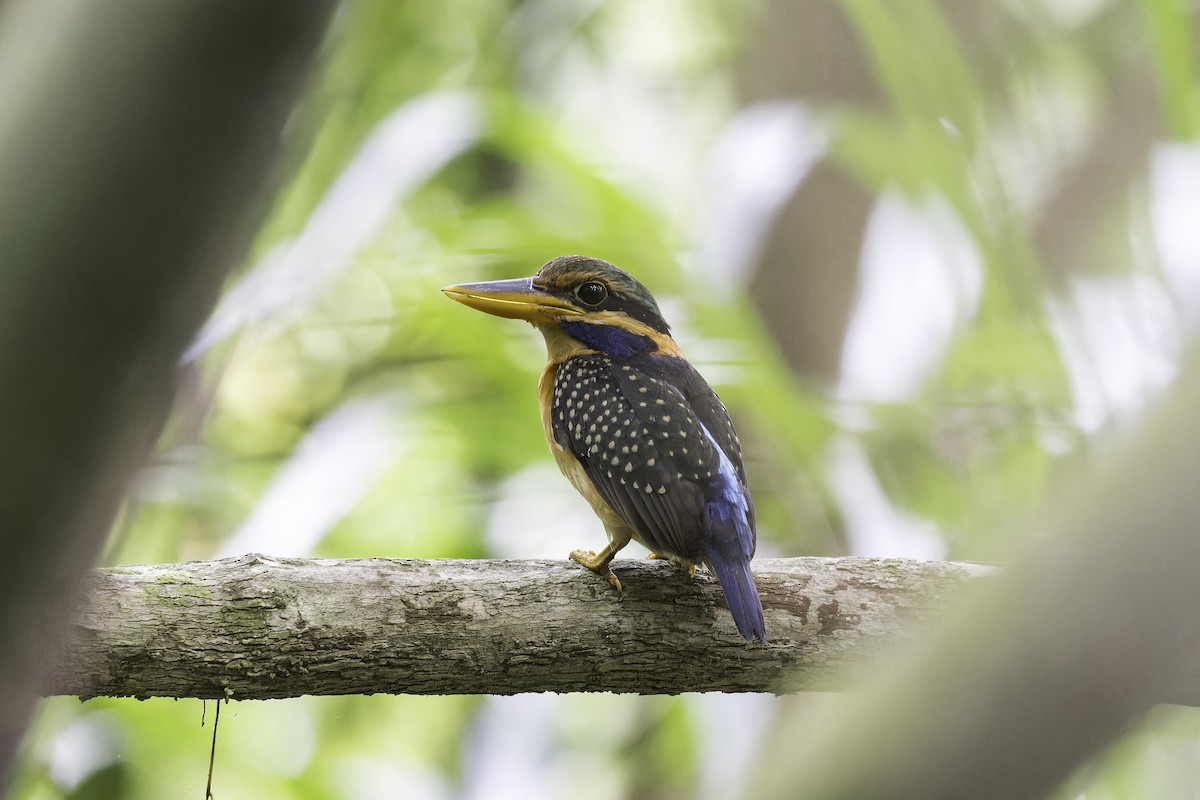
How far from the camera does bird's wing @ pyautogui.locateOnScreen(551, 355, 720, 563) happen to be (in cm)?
193

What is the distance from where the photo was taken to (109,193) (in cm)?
33

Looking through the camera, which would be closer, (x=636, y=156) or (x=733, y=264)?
(x=733, y=264)

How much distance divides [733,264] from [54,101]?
2846mm

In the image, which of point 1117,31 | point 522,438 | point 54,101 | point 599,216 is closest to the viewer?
point 54,101

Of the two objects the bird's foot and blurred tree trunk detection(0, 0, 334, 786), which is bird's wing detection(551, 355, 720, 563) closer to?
the bird's foot

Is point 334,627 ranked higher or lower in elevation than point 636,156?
lower

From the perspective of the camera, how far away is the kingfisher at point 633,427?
1885 millimetres

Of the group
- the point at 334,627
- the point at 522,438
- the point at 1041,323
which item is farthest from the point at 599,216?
the point at 334,627

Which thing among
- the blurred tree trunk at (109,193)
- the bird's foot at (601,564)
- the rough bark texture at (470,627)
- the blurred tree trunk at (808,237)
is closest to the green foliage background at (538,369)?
the blurred tree trunk at (808,237)

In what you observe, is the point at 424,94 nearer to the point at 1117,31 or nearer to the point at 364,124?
the point at 364,124

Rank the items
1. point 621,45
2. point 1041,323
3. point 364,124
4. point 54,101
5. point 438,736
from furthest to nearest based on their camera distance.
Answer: point 621,45
point 438,736
point 364,124
point 1041,323
point 54,101

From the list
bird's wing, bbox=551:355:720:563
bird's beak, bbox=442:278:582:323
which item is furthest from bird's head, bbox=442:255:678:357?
bird's wing, bbox=551:355:720:563

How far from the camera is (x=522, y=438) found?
326cm

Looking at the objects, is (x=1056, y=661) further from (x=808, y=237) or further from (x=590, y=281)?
(x=808, y=237)
